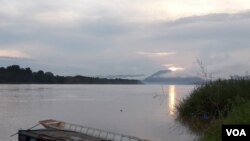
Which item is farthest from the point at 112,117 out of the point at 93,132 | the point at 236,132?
the point at 236,132

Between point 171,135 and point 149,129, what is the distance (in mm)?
5190

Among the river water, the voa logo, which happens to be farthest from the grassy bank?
the voa logo

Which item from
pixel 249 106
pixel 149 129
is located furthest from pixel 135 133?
pixel 249 106

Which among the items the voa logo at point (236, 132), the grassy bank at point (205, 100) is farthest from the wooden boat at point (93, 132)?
the voa logo at point (236, 132)

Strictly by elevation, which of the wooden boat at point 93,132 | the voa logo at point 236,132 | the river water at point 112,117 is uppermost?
the voa logo at point 236,132

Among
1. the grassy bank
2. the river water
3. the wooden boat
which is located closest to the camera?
the wooden boat

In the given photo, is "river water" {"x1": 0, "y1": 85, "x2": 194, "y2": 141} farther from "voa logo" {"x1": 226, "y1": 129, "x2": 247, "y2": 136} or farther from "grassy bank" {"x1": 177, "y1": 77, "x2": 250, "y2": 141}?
"voa logo" {"x1": 226, "y1": 129, "x2": 247, "y2": 136}

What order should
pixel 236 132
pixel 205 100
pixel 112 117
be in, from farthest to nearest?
pixel 112 117 → pixel 205 100 → pixel 236 132

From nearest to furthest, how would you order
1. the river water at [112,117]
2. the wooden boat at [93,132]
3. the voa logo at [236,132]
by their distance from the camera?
the voa logo at [236,132] → the wooden boat at [93,132] → the river water at [112,117]

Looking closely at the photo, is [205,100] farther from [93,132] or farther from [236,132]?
[236,132]

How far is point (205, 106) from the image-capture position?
24.5 metres

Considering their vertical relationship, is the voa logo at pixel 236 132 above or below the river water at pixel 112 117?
above

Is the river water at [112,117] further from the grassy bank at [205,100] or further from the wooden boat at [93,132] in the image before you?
the wooden boat at [93,132]

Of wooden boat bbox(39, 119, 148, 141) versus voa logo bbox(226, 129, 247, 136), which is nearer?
voa logo bbox(226, 129, 247, 136)
